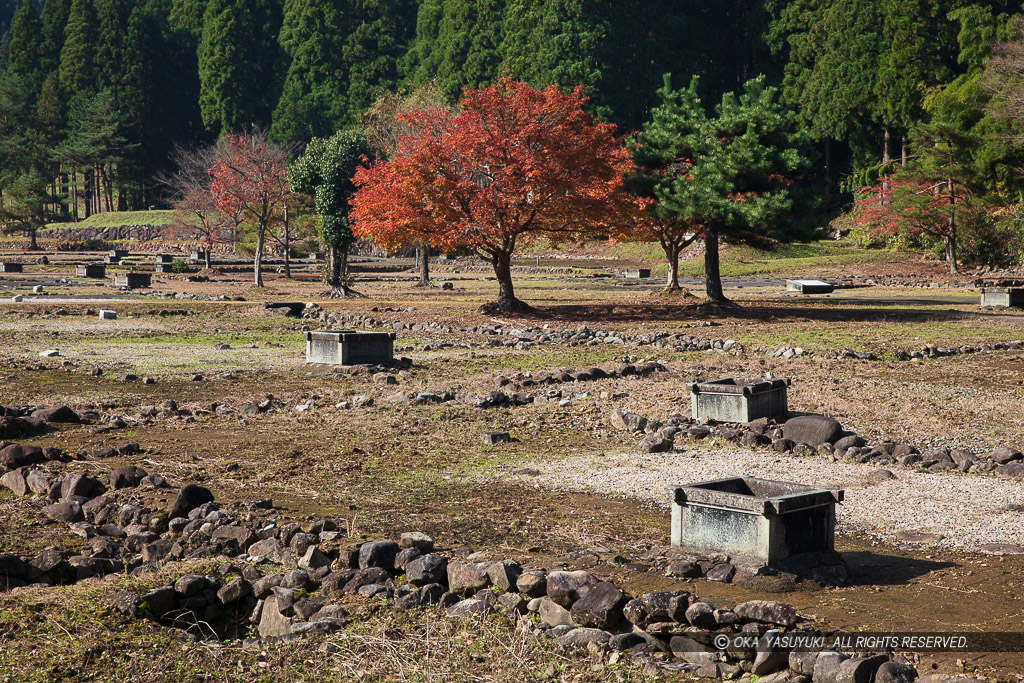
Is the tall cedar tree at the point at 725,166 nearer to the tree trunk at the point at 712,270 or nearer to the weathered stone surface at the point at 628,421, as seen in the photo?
the tree trunk at the point at 712,270

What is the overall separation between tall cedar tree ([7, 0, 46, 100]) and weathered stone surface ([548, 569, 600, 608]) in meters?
91.8

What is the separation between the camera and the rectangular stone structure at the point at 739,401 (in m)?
12.3

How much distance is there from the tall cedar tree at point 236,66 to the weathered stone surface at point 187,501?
254 ft

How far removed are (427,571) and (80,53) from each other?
86117mm

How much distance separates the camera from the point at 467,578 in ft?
21.6

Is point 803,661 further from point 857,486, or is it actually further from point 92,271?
point 92,271

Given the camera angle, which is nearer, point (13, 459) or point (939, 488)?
point (939, 488)

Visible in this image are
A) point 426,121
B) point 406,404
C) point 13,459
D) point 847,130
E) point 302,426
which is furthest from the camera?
point 847,130

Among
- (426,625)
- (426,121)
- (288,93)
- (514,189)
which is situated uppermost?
(288,93)

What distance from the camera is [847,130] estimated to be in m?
56.8

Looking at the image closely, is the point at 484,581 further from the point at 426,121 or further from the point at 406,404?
the point at 426,121

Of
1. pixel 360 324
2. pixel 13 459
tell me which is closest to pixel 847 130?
pixel 360 324

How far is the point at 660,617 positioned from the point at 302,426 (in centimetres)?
775

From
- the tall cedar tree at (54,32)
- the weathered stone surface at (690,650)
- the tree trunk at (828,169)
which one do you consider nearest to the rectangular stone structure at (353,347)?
the weathered stone surface at (690,650)
